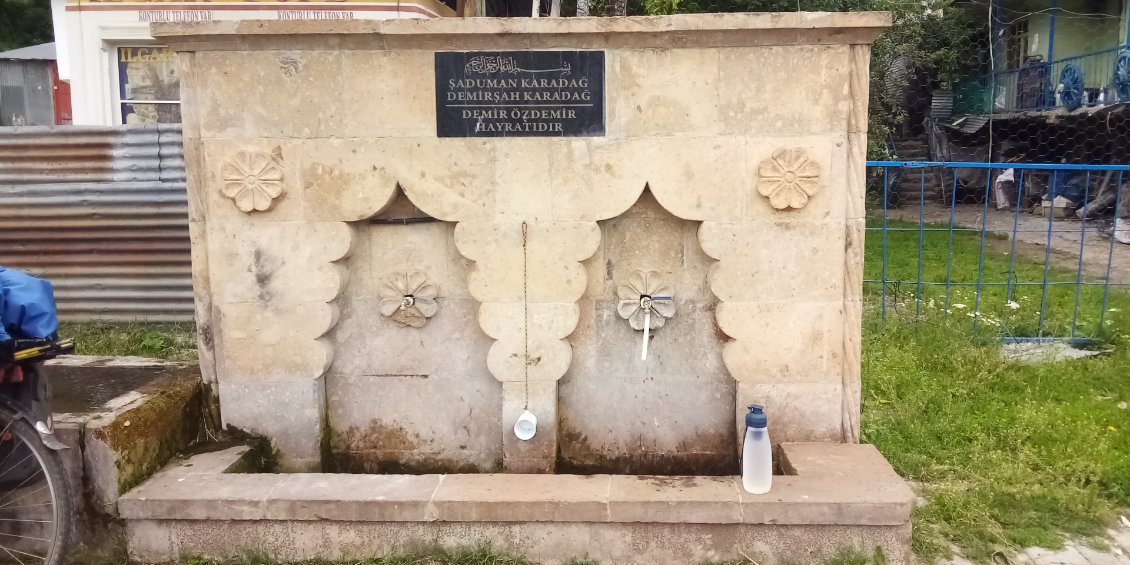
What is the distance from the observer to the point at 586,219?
4.08 m

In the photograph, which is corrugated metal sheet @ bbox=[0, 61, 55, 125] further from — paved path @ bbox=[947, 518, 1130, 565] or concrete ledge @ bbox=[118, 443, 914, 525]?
paved path @ bbox=[947, 518, 1130, 565]

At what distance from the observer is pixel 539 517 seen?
11.7 feet

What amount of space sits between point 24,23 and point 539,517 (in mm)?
28885

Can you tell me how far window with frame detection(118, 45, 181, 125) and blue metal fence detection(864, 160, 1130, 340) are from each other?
8921mm

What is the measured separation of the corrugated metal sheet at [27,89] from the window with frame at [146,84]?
39.5 ft

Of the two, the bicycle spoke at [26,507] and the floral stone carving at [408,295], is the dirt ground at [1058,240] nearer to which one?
the floral stone carving at [408,295]

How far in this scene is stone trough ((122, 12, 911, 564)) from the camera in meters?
3.67

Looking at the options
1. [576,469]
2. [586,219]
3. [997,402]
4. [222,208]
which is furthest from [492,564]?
[997,402]

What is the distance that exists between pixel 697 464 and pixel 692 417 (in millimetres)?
265

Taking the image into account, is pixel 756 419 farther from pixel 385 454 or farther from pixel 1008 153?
pixel 1008 153

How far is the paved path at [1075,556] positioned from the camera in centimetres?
358

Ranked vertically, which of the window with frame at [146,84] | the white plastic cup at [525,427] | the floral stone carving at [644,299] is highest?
the window with frame at [146,84]

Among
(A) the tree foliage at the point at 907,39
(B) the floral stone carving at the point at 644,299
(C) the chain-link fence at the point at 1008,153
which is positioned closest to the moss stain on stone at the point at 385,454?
(B) the floral stone carving at the point at 644,299

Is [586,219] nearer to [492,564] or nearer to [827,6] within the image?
[492,564]
